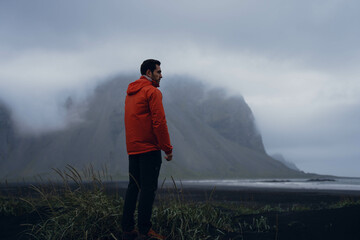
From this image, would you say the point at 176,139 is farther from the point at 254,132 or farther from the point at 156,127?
the point at 156,127

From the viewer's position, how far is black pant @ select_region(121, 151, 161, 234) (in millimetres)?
3861

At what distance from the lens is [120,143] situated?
105 m

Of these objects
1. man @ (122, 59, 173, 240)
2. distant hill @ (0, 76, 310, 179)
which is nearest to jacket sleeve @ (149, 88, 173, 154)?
man @ (122, 59, 173, 240)

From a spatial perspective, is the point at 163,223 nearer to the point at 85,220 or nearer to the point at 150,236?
the point at 150,236

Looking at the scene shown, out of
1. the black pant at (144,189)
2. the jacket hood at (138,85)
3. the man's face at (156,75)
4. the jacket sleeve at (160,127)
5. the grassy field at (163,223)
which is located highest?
the man's face at (156,75)

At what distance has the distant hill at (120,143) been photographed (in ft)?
320

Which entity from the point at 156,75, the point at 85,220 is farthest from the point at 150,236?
the point at 156,75

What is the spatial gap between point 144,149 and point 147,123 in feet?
0.96

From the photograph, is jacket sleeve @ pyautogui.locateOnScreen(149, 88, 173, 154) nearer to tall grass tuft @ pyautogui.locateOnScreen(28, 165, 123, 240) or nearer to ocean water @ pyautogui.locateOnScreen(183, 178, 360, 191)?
tall grass tuft @ pyautogui.locateOnScreen(28, 165, 123, 240)

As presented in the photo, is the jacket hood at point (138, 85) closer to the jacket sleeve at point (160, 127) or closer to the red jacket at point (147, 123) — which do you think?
the red jacket at point (147, 123)

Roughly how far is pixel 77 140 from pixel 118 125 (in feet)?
46.8

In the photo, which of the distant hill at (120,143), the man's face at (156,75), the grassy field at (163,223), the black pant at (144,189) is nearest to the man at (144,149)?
the black pant at (144,189)

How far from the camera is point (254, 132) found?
147625 millimetres

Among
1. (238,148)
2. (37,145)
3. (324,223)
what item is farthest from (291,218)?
(238,148)
